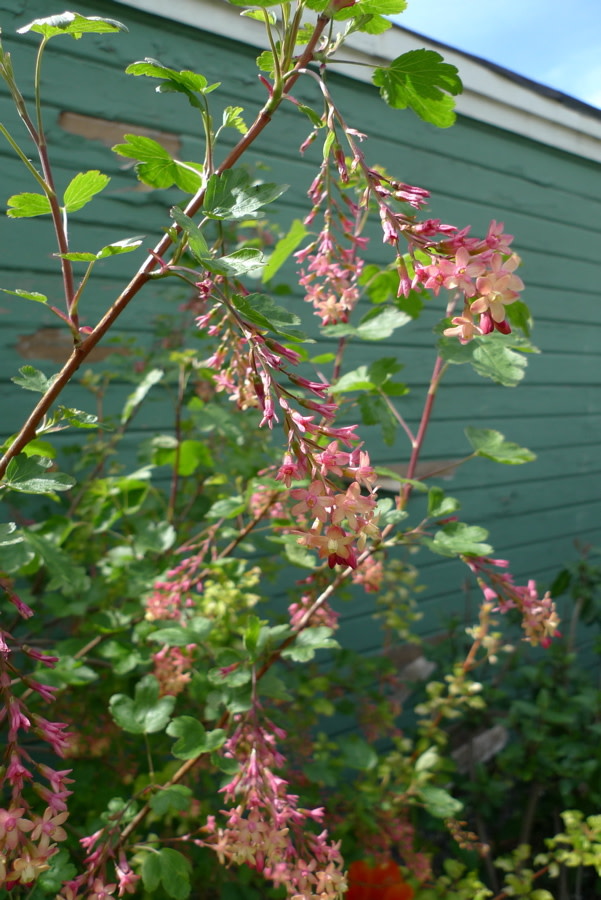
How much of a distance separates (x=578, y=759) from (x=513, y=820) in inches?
19.3

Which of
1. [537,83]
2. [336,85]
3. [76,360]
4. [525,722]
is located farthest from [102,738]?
[537,83]

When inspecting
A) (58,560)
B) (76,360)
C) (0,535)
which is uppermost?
(76,360)

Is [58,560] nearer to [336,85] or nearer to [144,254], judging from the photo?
[144,254]

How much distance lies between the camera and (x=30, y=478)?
72cm

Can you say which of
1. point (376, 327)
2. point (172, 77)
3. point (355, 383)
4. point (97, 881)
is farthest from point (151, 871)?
point (172, 77)

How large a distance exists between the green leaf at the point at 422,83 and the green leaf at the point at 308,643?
69 cm

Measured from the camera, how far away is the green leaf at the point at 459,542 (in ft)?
3.18

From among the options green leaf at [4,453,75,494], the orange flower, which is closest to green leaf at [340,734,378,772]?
the orange flower

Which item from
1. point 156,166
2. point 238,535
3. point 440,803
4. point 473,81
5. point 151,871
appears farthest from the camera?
point 473,81

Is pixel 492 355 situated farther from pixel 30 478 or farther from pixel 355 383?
pixel 30 478

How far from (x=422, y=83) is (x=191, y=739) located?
2.89 feet

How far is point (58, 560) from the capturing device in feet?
3.92

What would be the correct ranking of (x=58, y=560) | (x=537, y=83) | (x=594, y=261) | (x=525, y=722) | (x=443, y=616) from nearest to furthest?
(x=58, y=560), (x=525, y=722), (x=443, y=616), (x=537, y=83), (x=594, y=261)

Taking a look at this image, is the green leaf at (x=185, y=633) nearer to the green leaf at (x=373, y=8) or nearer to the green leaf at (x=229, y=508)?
the green leaf at (x=229, y=508)
